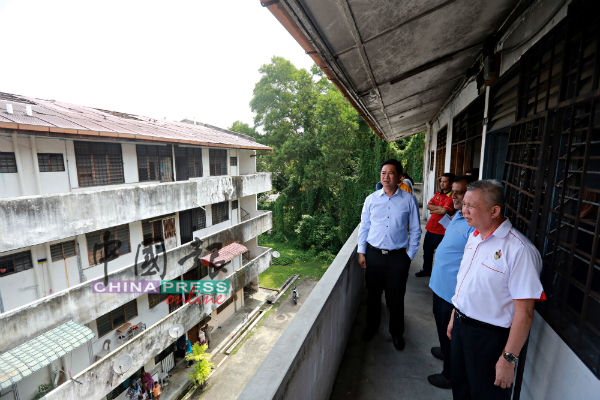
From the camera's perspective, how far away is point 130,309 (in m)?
8.88

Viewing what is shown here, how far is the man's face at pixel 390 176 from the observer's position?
2.48 m

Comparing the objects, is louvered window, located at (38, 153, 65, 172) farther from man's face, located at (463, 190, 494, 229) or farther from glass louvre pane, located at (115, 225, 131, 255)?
man's face, located at (463, 190, 494, 229)

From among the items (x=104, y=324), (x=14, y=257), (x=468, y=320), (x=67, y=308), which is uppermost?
(x=468, y=320)

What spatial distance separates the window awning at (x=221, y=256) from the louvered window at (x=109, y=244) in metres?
2.78

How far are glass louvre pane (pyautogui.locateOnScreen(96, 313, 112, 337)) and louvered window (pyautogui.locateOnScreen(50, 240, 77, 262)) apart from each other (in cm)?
212

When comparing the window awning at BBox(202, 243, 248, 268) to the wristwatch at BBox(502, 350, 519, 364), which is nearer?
the wristwatch at BBox(502, 350, 519, 364)

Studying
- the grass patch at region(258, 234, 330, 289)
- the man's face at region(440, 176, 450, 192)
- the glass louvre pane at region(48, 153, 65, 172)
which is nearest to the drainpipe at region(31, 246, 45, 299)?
the glass louvre pane at region(48, 153, 65, 172)

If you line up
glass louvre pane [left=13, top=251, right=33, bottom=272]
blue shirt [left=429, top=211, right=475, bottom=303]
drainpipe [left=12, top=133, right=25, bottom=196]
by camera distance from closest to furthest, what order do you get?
blue shirt [left=429, top=211, right=475, bottom=303] → drainpipe [left=12, top=133, right=25, bottom=196] → glass louvre pane [left=13, top=251, right=33, bottom=272]

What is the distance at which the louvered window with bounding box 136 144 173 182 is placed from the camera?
889cm

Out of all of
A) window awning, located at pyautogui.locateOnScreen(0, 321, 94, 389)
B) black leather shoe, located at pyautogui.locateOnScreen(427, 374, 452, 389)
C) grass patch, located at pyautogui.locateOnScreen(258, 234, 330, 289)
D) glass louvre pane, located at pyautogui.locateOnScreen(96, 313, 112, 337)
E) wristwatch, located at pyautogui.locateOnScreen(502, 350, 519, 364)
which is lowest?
grass patch, located at pyautogui.locateOnScreen(258, 234, 330, 289)

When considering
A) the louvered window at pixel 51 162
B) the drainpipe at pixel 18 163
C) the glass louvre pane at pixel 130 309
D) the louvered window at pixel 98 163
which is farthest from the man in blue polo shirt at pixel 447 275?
the glass louvre pane at pixel 130 309

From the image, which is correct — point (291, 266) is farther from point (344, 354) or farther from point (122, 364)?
point (344, 354)

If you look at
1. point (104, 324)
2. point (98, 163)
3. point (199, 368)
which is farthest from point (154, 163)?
point (199, 368)

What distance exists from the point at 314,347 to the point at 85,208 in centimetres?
730
